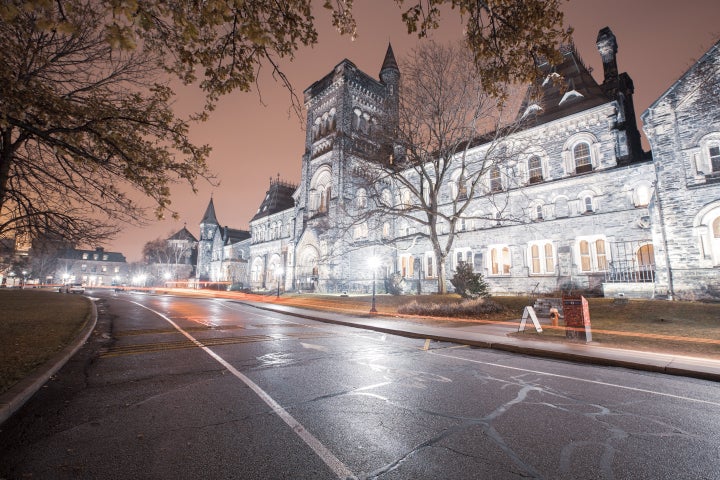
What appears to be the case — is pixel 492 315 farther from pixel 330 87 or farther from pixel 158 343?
pixel 330 87

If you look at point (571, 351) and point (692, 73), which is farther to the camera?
point (692, 73)

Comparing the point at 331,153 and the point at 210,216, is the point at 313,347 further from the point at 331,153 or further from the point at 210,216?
the point at 210,216

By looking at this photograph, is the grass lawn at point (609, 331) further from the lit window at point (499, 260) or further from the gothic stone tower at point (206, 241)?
the gothic stone tower at point (206, 241)

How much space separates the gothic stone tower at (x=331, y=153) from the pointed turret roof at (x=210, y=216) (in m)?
36.6

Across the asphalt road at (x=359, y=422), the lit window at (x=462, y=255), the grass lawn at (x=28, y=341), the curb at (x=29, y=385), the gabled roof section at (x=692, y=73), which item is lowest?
the asphalt road at (x=359, y=422)

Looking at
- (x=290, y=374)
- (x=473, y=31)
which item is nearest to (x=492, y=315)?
(x=290, y=374)

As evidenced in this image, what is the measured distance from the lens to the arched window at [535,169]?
25.8 metres

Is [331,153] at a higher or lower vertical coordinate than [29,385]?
higher

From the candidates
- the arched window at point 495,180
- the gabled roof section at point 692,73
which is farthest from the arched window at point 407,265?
the gabled roof section at point 692,73

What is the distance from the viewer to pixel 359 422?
12.6ft

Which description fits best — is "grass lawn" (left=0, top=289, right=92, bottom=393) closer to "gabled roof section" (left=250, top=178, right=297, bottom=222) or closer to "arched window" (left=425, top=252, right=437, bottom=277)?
"arched window" (left=425, top=252, right=437, bottom=277)

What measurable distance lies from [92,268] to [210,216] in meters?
60.5

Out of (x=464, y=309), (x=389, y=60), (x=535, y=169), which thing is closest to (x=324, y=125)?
(x=389, y=60)

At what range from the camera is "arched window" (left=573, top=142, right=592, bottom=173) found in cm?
2344
